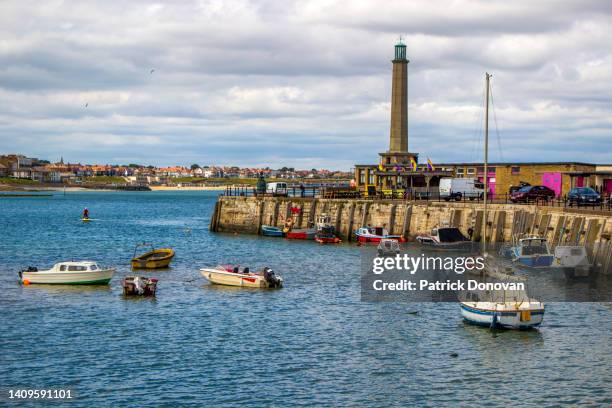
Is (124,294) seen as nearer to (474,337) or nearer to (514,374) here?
(474,337)

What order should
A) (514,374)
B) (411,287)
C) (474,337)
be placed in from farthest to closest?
(411,287), (474,337), (514,374)

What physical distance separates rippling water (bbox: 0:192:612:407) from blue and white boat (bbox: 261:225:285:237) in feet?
105

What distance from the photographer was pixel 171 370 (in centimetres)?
3266

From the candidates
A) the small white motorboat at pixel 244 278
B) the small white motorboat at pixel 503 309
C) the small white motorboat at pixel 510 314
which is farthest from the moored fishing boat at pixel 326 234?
the small white motorboat at pixel 510 314

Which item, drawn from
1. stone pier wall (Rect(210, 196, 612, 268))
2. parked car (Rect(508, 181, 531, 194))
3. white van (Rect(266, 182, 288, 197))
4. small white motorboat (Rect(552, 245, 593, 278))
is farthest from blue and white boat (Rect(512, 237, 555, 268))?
white van (Rect(266, 182, 288, 197))

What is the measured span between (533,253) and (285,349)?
24237 millimetres

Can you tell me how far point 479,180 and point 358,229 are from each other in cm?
1765

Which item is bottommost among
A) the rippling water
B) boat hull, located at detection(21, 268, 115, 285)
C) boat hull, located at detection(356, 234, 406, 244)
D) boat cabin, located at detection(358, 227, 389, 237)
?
the rippling water

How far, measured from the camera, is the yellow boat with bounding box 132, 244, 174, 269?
60.0m

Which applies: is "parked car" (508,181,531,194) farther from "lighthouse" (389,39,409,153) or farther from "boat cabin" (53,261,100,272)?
"boat cabin" (53,261,100,272)

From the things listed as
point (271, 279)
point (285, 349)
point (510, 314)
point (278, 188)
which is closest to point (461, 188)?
point (278, 188)

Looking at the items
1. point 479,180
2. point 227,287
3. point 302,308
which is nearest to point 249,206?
point 479,180

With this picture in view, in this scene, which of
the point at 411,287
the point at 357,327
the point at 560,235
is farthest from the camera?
the point at 560,235

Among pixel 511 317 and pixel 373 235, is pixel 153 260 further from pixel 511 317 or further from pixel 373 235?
pixel 511 317
